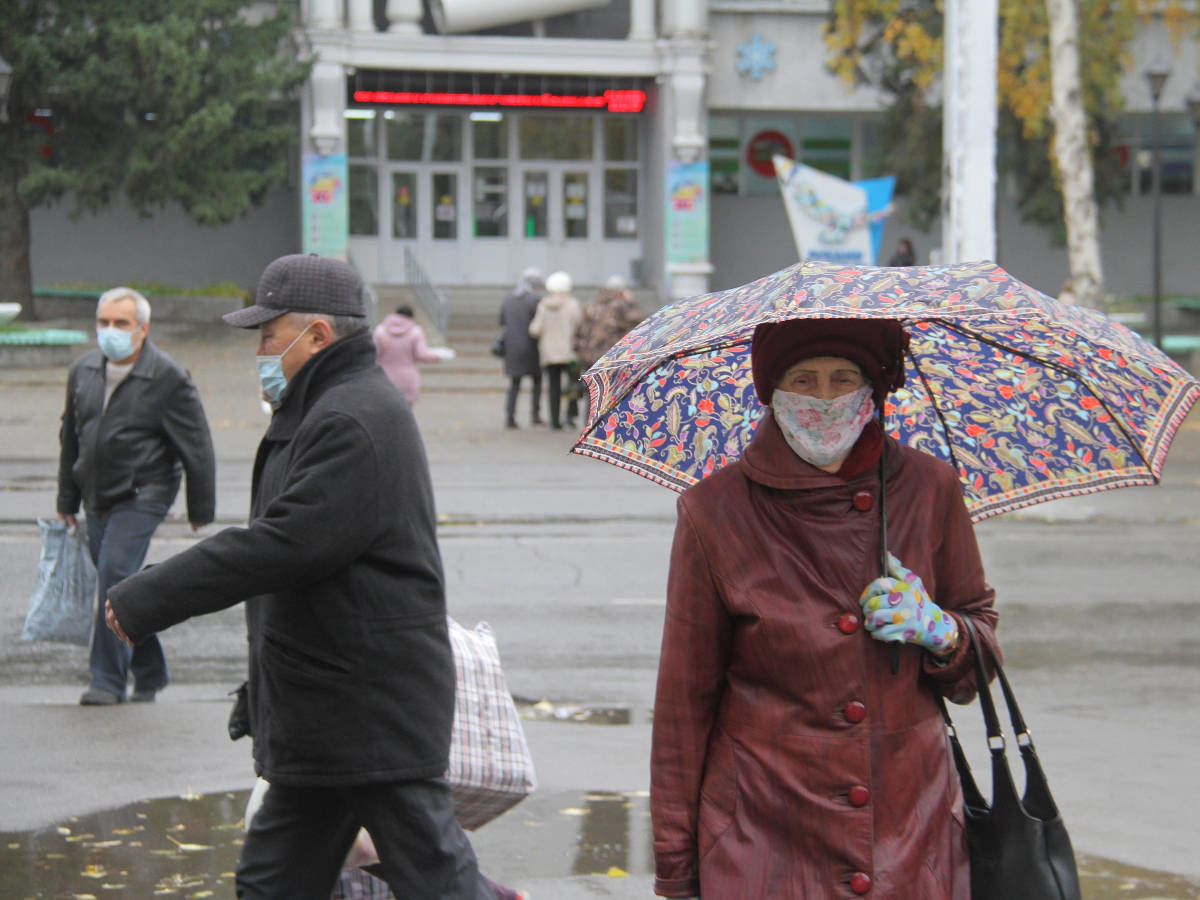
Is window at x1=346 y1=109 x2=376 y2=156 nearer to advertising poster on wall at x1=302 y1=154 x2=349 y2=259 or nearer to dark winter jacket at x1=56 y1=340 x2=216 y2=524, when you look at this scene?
advertising poster on wall at x1=302 y1=154 x2=349 y2=259

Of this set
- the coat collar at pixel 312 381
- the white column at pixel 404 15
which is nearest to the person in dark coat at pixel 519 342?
the white column at pixel 404 15

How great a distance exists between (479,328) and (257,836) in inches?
1085

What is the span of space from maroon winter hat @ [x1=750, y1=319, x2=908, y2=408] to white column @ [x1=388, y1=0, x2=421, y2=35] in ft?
99.6

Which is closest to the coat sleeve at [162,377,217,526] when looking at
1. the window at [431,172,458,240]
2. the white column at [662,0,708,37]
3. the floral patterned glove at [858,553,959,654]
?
the floral patterned glove at [858,553,959,654]

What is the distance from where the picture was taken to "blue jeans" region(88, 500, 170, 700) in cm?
701

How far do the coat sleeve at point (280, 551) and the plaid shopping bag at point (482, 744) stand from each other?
0.63 meters

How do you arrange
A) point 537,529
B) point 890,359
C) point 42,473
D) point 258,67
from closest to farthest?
point 890,359 → point 537,529 → point 42,473 → point 258,67

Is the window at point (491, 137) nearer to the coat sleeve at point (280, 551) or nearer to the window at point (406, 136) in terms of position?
the window at point (406, 136)

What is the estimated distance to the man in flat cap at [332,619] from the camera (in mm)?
3633

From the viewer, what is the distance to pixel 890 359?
3131mm

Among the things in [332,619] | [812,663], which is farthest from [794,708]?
[332,619]

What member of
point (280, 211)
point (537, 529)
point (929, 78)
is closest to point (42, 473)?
point (537, 529)

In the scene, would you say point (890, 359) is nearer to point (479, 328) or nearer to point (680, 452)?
point (680, 452)

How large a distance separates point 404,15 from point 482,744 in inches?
A: 1170
